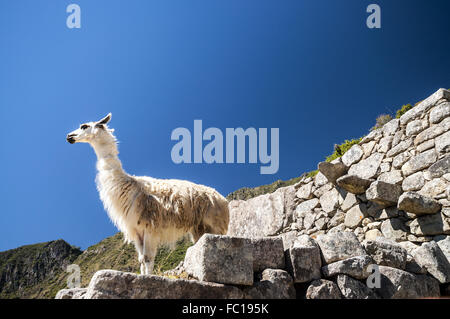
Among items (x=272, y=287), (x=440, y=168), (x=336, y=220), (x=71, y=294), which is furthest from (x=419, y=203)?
(x=71, y=294)

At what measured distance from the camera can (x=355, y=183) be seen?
546cm

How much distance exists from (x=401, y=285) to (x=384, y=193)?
1918 millimetres

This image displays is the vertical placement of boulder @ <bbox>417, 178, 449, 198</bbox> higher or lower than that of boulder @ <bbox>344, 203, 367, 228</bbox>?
higher

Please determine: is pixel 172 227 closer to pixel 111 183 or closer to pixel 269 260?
pixel 111 183

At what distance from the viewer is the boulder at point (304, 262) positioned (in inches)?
123

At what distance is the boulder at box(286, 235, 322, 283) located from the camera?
10.3 feet

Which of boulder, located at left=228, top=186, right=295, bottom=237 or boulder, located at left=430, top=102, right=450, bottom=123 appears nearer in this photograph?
boulder, located at left=430, top=102, right=450, bottom=123

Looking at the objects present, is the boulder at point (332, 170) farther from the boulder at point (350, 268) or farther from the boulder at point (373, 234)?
the boulder at point (350, 268)

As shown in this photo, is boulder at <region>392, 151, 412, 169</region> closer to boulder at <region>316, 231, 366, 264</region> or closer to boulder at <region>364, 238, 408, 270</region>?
boulder at <region>364, 238, 408, 270</region>

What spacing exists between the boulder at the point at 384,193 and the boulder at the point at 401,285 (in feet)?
5.13

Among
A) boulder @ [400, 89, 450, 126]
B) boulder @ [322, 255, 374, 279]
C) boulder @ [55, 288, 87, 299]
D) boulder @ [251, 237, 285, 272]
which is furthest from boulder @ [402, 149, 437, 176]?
boulder @ [55, 288, 87, 299]

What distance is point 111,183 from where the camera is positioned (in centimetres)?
507

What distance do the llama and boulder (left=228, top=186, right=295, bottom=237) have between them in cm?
175
